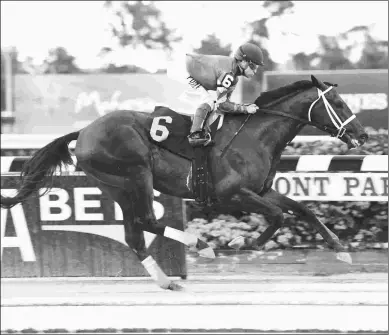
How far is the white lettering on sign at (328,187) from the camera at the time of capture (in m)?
7.44

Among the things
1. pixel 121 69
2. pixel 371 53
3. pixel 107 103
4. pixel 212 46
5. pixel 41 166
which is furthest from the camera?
pixel 121 69

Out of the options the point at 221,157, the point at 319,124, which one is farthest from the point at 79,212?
the point at 319,124

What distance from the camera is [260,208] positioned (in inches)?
240

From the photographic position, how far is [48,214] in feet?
23.4

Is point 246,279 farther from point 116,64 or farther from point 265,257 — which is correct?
point 116,64

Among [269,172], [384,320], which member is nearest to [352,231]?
[269,172]

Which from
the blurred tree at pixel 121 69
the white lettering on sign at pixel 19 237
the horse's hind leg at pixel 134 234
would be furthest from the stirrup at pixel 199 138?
the blurred tree at pixel 121 69

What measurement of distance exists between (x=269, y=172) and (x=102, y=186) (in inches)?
52.4

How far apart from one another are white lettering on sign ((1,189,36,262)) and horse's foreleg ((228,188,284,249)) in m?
1.92

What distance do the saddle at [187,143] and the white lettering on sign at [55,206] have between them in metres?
1.18

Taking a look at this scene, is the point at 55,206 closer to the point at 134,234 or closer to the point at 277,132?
the point at 134,234

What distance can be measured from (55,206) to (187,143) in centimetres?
146

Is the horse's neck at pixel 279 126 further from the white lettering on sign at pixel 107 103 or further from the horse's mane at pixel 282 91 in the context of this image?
the white lettering on sign at pixel 107 103

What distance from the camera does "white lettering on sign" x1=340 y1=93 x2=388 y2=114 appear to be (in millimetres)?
12375
